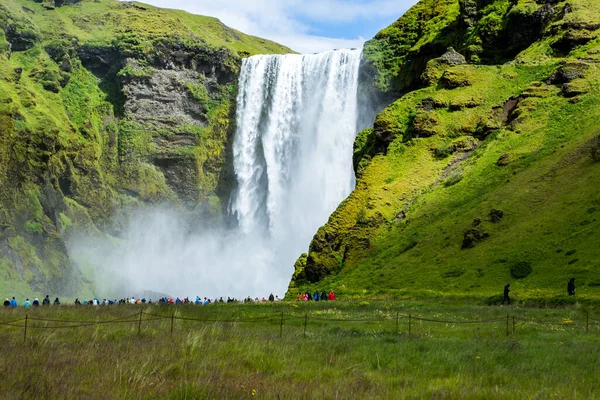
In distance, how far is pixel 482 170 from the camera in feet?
185

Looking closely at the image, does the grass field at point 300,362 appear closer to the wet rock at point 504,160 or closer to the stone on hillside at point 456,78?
the wet rock at point 504,160

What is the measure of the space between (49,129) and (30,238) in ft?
52.1

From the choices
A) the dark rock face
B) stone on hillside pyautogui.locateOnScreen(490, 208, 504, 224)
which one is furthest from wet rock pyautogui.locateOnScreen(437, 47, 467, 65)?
stone on hillside pyautogui.locateOnScreen(490, 208, 504, 224)

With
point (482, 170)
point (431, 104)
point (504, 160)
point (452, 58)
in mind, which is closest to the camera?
point (504, 160)

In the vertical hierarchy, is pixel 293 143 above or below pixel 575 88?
above

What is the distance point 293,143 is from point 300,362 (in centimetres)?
8182

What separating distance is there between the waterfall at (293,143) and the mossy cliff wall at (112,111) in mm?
8697

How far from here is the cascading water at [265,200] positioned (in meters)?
90.0

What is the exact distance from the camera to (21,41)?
106 metres

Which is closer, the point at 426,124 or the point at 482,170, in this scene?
the point at 482,170

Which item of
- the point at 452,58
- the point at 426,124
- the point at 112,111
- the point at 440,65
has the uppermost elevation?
the point at 112,111

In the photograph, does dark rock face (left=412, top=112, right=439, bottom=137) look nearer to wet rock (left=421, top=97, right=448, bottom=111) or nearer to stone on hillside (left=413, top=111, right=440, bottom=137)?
stone on hillside (left=413, top=111, right=440, bottom=137)

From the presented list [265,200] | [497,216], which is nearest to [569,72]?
[497,216]

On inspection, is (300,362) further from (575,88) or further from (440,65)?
(440,65)
